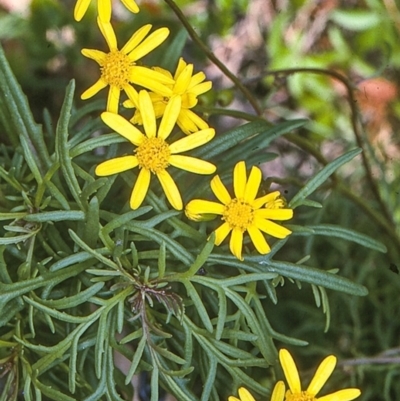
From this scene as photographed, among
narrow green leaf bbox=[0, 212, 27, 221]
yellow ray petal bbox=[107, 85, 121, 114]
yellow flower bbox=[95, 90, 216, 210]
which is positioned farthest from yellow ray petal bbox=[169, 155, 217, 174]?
narrow green leaf bbox=[0, 212, 27, 221]

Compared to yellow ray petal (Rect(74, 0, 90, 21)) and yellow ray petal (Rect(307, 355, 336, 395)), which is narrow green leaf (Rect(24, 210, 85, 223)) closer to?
yellow ray petal (Rect(74, 0, 90, 21))

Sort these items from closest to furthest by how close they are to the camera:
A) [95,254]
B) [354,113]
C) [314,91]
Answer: [95,254]
[354,113]
[314,91]

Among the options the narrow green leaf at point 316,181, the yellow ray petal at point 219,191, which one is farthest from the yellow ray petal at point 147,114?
the narrow green leaf at point 316,181

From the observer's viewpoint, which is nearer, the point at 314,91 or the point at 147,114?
the point at 147,114

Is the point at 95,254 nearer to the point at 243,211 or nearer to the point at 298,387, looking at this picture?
the point at 243,211

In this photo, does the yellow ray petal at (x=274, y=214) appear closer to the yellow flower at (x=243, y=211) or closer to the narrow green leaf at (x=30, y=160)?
the yellow flower at (x=243, y=211)

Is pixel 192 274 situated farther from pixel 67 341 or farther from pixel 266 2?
pixel 266 2

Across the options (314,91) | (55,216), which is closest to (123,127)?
(55,216)

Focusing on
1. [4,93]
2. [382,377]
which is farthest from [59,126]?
[382,377]
